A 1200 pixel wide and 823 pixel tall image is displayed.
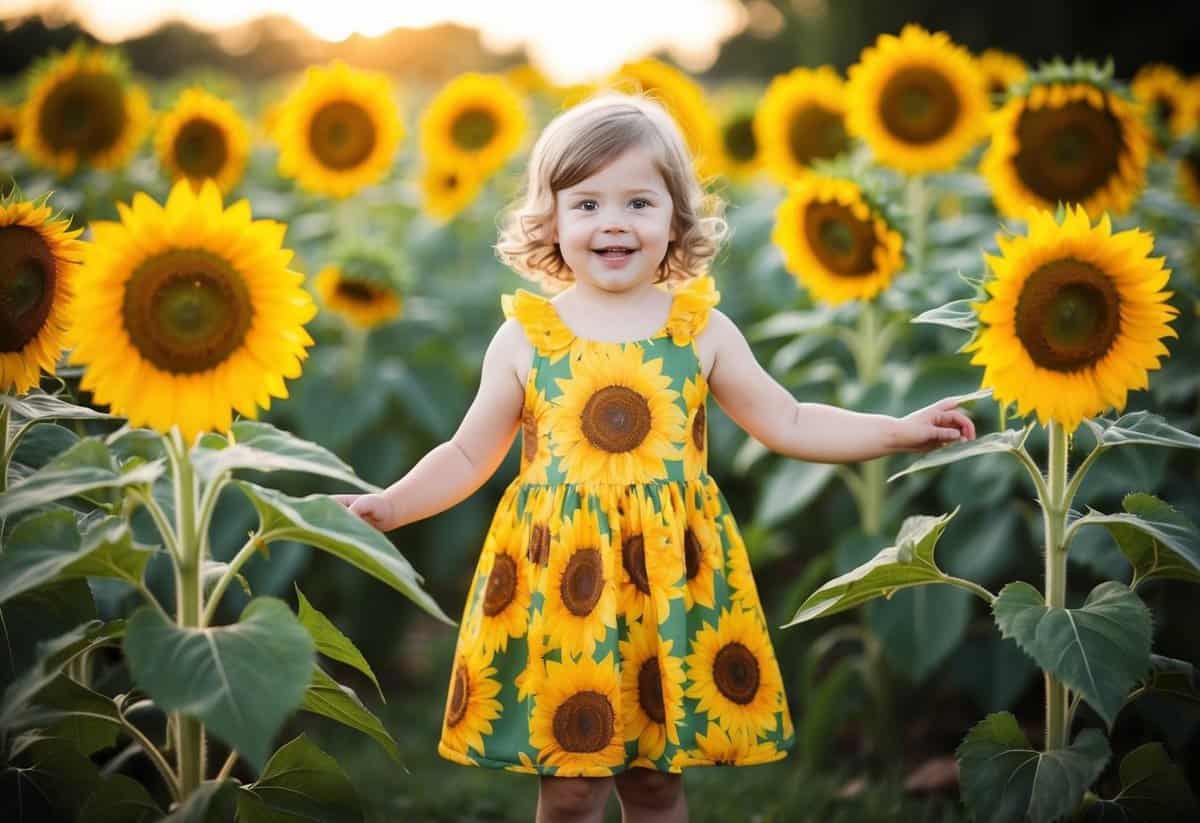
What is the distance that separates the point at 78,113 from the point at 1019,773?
3.95 m

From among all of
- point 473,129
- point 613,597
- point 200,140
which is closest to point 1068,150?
point 613,597

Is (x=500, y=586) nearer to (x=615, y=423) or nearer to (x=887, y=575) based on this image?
(x=615, y=423)

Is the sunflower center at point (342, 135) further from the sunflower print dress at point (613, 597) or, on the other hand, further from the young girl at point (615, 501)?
the sunflower print dress at point (613, 597)

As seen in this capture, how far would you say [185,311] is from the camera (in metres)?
1.80

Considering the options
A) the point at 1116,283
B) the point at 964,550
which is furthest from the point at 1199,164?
the point at 1116,283

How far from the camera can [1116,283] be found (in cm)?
206

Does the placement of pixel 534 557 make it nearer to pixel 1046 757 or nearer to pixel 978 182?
pixel 1046 757

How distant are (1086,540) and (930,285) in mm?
905

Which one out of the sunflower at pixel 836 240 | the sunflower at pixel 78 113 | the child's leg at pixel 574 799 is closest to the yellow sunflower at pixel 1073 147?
the sunflower at pixel 836 240

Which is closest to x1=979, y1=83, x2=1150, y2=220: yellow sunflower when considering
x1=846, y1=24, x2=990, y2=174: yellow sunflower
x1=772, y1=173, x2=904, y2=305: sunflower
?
x1=846, y1=24, x2=990, y2=174: yellow sunflower

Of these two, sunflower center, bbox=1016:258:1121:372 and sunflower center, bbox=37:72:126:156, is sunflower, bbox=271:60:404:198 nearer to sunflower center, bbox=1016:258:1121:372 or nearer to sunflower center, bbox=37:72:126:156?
sunflower center, bbox=37:72:126:156

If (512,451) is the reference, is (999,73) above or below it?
above

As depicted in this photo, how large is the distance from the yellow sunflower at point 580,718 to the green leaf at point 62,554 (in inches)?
27.3

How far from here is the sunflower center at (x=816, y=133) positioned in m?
4.64
